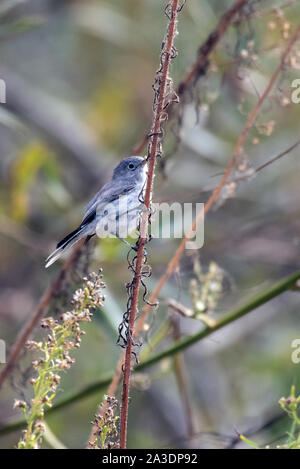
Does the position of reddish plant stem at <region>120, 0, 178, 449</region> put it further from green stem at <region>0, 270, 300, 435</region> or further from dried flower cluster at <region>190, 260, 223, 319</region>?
green stem at <region>0, 270, 300, 435</region>

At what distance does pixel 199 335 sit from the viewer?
246cm

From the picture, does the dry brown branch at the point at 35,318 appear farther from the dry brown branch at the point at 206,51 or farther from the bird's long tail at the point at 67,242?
the dry brown branch at the point at 206,51

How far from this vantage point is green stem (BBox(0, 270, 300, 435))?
2.26 metres

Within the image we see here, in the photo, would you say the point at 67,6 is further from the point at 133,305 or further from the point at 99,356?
the point at 133,305

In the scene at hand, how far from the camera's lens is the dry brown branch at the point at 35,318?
91.7 inches

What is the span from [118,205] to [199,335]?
3.37 ft

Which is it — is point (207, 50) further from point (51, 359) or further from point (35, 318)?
point (51, 359)

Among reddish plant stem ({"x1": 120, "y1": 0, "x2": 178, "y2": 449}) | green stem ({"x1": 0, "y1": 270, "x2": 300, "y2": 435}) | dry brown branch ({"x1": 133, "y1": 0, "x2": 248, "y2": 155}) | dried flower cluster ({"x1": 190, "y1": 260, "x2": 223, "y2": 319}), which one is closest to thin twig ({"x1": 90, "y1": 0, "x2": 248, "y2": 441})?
dry brown branch ({"x1": 133, "y1": 0, "x2": 248, "y2": 155})

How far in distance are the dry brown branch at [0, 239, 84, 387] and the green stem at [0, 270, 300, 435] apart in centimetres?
27

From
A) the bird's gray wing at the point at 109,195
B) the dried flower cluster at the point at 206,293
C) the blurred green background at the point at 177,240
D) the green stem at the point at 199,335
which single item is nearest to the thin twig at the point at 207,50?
the bird's gray wing at the point at 109,195

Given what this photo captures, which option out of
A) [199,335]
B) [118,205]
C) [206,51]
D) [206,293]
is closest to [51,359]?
[206,293]

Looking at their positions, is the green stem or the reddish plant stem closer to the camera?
the reddish plant stem

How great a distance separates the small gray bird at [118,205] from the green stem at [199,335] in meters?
0.68
